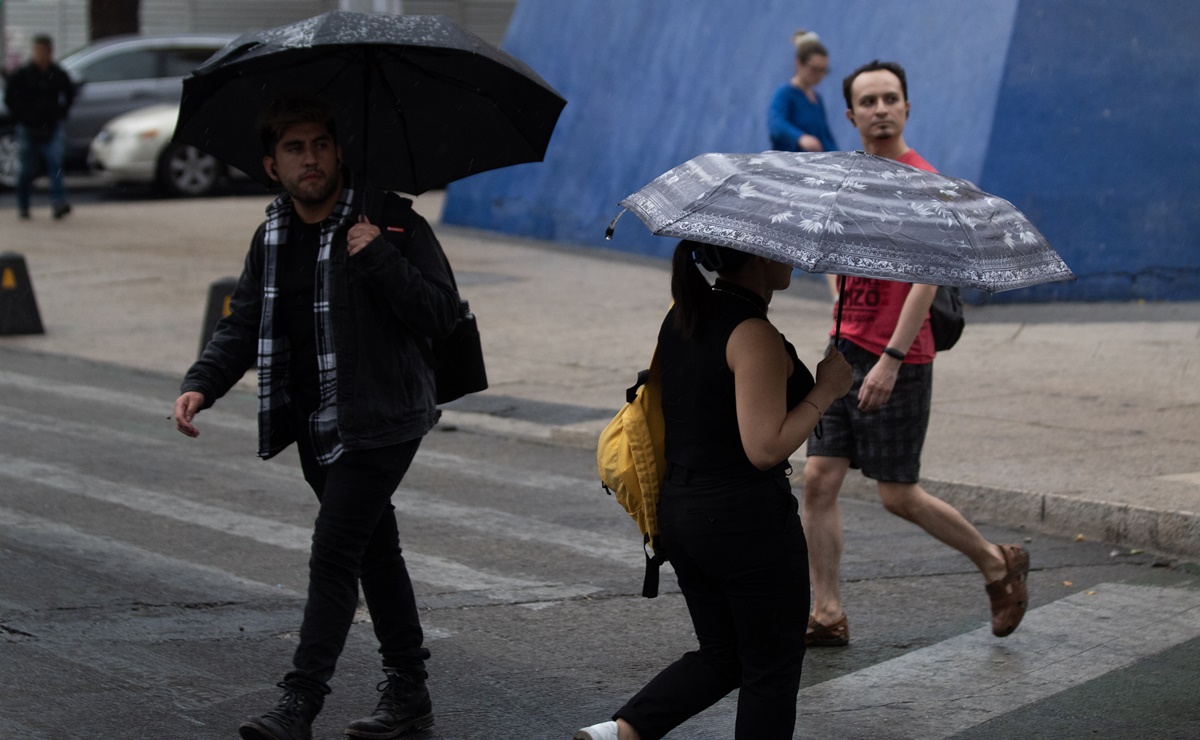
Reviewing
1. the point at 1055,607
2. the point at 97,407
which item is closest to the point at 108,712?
the point at 1055,607

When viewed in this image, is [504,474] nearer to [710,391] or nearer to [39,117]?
[710,391]

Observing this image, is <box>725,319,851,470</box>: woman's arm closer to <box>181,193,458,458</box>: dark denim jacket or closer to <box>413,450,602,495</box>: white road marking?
<box>181,193,458,458</box>: dark denim jacket

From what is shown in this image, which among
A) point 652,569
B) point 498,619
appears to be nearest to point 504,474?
point 498,619

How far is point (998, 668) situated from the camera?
17.0 feet

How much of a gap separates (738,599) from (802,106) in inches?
355

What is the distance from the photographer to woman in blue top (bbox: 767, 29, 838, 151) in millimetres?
12086

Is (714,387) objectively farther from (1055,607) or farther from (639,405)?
(1055,607)

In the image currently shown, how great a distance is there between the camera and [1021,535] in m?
7.09

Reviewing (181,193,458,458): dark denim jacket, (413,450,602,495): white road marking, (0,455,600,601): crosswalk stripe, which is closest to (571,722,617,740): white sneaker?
(181,193,458,458): dark denim jacket

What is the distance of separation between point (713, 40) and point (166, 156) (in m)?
8.43

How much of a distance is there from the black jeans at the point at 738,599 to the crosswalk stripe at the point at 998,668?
2.91 feet

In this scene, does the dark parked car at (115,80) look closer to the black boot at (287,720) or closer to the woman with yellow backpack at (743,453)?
the black boot at (287,720)

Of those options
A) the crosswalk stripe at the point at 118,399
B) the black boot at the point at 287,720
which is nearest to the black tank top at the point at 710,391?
the black boot at the point at 287,720

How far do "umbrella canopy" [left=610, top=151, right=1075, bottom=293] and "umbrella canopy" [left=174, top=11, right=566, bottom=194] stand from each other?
93 centimetres
